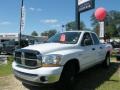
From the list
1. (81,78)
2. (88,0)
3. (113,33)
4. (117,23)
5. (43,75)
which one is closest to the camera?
(43,75)

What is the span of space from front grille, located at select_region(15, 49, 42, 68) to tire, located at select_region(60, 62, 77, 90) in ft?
2.64

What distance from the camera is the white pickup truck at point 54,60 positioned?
678 cm

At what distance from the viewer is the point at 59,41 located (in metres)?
8.60

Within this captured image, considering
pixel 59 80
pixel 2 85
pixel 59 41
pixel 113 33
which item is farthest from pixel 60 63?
pixel 113 33

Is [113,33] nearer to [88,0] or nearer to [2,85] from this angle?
[88,0]

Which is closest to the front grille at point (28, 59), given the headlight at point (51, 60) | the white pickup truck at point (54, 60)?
the white pickup truck at point (54, 60)

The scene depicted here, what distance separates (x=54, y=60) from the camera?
22.6ft

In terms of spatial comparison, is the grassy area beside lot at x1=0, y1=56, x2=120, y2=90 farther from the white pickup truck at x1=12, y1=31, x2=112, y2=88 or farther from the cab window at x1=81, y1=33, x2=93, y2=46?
the cab window at x1=81, y1=33, x2=93, y2=46

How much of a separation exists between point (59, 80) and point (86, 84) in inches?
71.4

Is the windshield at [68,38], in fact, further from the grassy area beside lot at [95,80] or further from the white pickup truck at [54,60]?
the grassy area beside lot at [95,80]

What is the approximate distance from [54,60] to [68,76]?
735 mm

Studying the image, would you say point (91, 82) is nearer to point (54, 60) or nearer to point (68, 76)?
point (68, 76)

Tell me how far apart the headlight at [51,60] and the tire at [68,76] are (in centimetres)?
41

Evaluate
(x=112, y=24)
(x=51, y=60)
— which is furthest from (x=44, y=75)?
(x=112, y=24)
